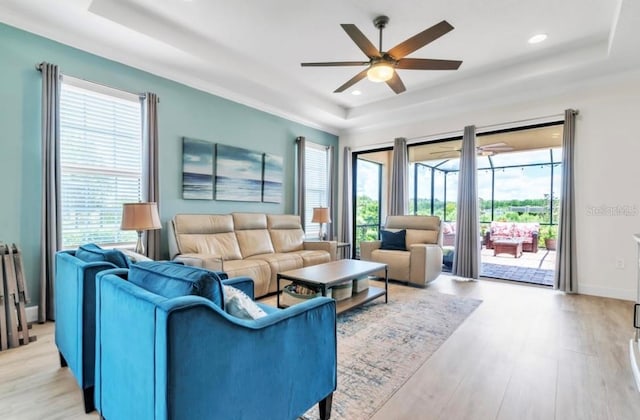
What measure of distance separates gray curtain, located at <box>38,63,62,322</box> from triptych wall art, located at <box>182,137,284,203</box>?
1304mm

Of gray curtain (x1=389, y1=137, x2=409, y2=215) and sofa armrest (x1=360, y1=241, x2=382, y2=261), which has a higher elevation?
gray curtain (x1=389, y1=137, x2=409, y2=215)

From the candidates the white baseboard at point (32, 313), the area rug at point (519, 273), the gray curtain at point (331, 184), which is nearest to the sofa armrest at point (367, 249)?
the gray curtain at point (331, 184)

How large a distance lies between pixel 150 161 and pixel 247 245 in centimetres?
158

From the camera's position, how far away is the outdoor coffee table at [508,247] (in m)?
6.30

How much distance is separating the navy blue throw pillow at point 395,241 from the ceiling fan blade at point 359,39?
287 cm

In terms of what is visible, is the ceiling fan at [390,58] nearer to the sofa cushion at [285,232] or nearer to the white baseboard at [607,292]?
the sofa cushion at [285,232]

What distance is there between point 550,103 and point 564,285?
8.18 feet

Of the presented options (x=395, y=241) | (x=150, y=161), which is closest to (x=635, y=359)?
(x=395, y=241)

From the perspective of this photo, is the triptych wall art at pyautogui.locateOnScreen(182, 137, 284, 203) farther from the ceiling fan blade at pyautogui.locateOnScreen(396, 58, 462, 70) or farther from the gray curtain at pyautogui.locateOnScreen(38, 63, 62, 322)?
the ceiling fan blade at pyautogui.locateOnScreen(396, 58, 462, 70)

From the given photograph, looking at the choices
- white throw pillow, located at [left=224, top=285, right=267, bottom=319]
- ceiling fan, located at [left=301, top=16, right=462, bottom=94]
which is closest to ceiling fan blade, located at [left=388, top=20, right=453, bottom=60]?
ceiling fan, located at [left=301, top=16, right=462, bottom=94]

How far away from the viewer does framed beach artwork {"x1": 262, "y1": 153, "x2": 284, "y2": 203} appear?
4.97m

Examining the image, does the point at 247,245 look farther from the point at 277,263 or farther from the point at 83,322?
the point at 83,322

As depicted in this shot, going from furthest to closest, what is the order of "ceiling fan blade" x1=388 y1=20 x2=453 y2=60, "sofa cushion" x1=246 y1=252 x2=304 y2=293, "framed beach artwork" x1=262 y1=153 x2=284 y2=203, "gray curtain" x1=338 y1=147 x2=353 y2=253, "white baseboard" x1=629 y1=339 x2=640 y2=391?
"gray curtain" x1=338 y1=147 x2=353 y2=253, "framed beach artwork" x1=262 y1=153 x2=284 y2=203, "sofa cushion" x1=246 y1=252 x2=304 y2=293, "ceiling fan blade" x1=388 y1=20 x2=453 y2=60, "white baseboard" x1=629 y1=339 x2=640 y2=391

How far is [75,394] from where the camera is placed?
1813mm
